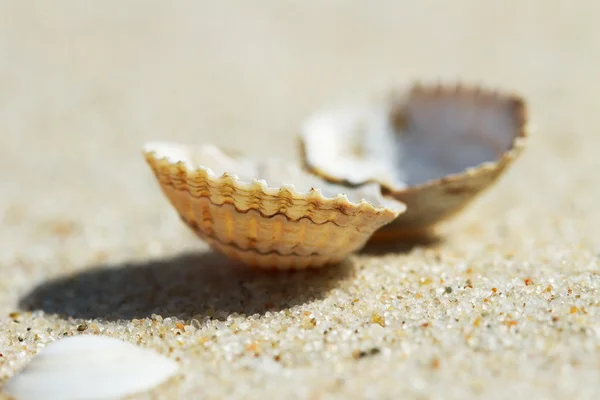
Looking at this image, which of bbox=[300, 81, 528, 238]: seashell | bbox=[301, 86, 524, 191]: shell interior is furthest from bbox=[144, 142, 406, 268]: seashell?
bbox=[301, 86, 524, 191]: shell interior

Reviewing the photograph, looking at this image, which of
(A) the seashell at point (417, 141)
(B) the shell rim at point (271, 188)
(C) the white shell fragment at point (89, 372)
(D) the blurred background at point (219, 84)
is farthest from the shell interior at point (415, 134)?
(C) the white shell fragment at point (89, 372)

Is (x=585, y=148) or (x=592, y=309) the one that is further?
(x=585, y=148)

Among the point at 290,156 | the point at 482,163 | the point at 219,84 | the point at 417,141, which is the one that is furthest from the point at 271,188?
the point at 219,84

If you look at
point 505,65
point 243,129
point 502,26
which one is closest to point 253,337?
point 243,129

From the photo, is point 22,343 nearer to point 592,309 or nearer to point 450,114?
point 592,309

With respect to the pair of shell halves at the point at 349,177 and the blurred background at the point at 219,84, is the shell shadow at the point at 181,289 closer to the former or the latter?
the pair of shell halves at the point at 349,177

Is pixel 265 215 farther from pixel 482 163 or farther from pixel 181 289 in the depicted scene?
pixel 482 163

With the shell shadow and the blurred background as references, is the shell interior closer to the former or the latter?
the blurred background
